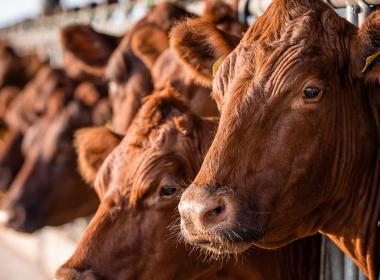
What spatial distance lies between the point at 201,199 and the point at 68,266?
38.1 inches

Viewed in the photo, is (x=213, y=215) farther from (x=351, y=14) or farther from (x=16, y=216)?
(x=16, y=216)

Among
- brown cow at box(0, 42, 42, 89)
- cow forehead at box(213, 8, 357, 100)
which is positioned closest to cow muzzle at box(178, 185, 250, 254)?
cow forehead at box(213, 8, 357, 100)

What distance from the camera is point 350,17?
313 centimetres

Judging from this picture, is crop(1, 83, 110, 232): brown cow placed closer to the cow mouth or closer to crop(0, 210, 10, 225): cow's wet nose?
crop(0, 210, 10, 225): cow's wet nose

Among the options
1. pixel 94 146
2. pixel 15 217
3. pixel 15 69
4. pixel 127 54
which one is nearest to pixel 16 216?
pixel 15 217

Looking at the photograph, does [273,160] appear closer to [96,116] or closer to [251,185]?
[251,185]

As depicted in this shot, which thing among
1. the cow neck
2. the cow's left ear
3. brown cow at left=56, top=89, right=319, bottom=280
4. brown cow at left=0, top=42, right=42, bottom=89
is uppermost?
the cow's left ear

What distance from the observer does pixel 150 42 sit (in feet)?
14.8

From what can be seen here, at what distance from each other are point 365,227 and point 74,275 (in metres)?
1.08

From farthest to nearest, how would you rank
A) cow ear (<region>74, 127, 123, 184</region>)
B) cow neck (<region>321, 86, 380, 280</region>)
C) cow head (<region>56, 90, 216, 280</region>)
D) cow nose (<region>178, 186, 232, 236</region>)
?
cow ear (<region>74, 127, 123, 184</region>), cow head (<region>56, 90, 216, 280</region>), cow neck (<region>321, 86, 380, 280</region>), cow nose (<region>178, 186, 232, 236</region>)

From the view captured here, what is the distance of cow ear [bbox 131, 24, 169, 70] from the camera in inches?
174

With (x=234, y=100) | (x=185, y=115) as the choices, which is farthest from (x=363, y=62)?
(x=185, y=115)

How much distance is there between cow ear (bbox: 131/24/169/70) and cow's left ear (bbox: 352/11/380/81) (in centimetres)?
203

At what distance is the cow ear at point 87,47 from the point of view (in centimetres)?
530
